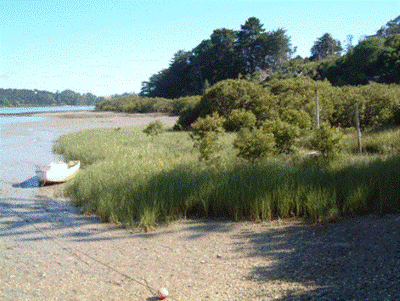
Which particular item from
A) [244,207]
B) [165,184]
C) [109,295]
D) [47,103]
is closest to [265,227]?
[244,207]

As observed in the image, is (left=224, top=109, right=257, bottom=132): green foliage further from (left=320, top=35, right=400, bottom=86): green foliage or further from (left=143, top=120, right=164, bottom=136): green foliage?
(left=320, top=35, right=400, bottom=86): green foliage

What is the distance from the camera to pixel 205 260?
22.1 feet

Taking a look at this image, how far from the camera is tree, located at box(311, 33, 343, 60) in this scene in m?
76.8

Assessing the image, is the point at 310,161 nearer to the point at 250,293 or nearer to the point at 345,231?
the point at 345,231

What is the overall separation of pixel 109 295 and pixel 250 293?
1.87 m

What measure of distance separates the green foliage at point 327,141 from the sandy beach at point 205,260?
4.30 metres

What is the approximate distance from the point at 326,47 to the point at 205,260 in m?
77.7

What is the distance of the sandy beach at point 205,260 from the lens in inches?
209

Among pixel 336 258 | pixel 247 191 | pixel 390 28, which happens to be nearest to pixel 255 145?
pixel 247 191

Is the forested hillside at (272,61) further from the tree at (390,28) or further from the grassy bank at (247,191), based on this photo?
the grassy bank at (247,191)

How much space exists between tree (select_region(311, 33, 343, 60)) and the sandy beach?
2879 inches

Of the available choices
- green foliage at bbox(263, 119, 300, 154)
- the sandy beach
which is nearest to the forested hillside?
green foliage at bbox(263, 119, 300, 154)

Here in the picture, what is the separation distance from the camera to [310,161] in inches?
464

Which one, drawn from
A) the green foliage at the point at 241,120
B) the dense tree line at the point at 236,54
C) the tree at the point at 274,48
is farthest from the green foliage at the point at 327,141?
the tree at the point at 274,48
